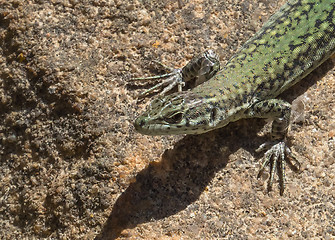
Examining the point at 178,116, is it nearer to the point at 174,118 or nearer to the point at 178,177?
the point at 174,118

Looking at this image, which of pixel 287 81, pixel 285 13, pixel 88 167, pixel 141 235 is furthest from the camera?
pixel 285 13

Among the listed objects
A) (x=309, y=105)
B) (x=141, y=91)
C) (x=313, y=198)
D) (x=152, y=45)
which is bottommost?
(x=313, y=198)

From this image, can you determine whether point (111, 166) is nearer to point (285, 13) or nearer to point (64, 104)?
point (64, 104)

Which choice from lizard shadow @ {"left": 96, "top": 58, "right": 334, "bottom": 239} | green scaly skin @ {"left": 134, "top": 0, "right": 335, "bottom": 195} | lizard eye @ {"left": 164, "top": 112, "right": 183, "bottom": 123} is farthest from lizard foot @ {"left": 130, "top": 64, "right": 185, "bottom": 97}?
lizard eye @ {"left": 164, "top": 112, "right": 183, "bottom": 123}

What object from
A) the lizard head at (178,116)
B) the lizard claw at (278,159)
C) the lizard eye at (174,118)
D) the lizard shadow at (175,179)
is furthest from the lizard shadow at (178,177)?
the lizard eye at (174,118)

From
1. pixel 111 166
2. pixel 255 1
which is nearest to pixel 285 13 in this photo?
pixel 255 1

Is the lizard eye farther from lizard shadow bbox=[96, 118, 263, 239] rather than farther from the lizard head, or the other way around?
lizard shadow bbox=[96, 118, 263, 239]
